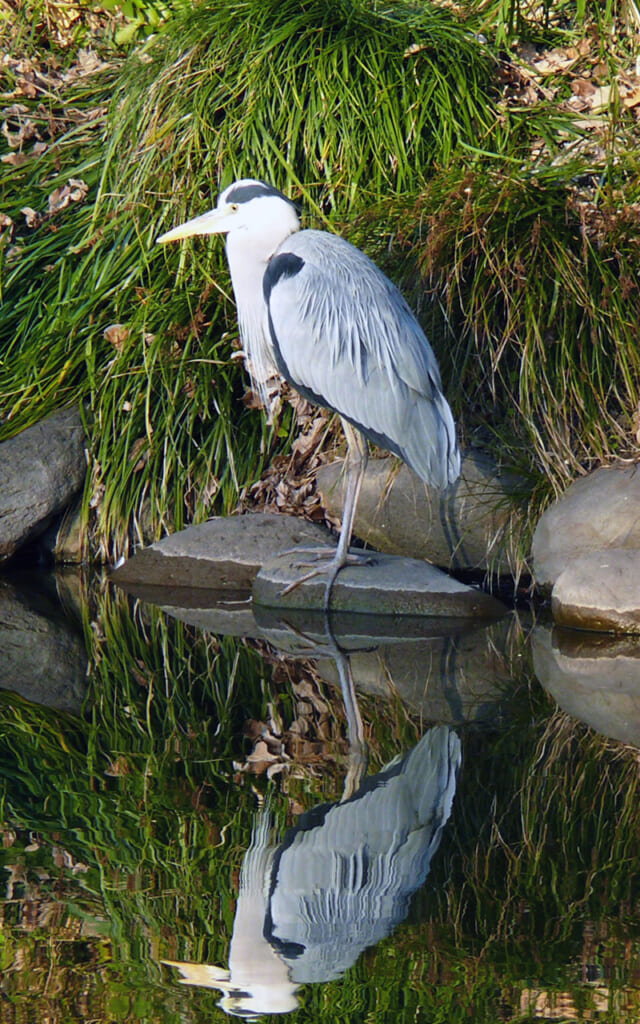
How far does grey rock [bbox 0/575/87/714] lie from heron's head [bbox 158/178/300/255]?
1559mm

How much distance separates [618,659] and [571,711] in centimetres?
68

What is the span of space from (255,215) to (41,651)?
1.78m

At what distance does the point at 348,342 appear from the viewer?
15.1 feet

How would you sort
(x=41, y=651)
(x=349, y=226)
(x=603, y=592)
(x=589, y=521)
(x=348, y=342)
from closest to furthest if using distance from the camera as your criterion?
1. (x=41, y=651)
2. (x=603, y=592)
3. (x=348, y=342)
4. (x=589, y=521)
5. (x=349, y=226)

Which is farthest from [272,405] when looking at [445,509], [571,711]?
[571,711]

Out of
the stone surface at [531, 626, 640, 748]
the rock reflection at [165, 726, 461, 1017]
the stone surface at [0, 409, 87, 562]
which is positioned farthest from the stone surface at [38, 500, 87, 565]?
the rock reflection at [165, 726, 461, 1017]

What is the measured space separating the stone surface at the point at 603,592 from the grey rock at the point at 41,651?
1.68 m

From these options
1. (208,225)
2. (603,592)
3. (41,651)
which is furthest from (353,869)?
(208,225)

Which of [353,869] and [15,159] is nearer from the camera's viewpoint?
[353,869]

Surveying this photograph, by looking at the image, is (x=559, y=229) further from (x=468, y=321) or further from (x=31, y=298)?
(x=31, y=298)

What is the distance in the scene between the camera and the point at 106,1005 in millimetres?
1846

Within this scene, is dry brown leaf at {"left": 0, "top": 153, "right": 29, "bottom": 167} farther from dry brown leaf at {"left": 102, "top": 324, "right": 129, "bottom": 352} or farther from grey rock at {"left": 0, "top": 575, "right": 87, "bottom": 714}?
grey rock at {"left": 0, "top": 575, "right": 87, "bottom": 714}

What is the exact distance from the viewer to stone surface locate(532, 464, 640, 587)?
15.2 ft

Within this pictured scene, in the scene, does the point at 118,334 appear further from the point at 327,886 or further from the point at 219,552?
the point at 327,886
